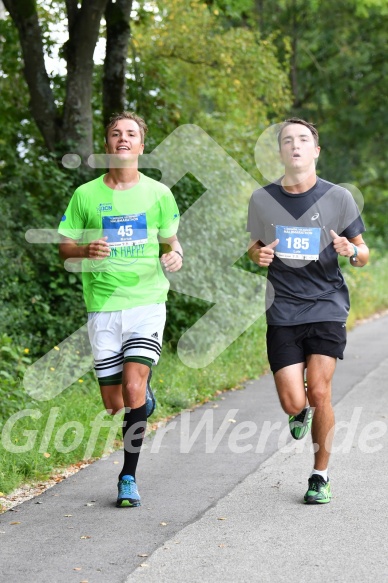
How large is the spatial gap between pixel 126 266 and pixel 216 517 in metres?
1.51

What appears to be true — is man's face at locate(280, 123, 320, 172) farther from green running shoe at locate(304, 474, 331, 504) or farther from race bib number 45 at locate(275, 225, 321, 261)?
green running shoe at locate(304, 474, 331, 504)

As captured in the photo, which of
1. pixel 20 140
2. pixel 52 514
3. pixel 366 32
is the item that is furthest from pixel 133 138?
pixel 366 32

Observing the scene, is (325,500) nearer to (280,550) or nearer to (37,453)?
(280,550)

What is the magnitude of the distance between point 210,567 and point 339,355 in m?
1.83

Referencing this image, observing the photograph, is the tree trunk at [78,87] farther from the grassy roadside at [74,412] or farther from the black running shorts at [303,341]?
the black running shorts at [303,341]

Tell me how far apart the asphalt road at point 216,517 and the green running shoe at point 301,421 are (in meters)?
0.38

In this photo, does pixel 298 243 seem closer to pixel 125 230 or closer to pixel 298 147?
pixel 298 147

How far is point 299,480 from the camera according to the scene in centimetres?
678

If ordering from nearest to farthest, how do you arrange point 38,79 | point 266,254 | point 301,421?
point 266,254, point 301,421, point 38,79

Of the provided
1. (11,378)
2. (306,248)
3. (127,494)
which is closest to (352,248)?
(306,248)

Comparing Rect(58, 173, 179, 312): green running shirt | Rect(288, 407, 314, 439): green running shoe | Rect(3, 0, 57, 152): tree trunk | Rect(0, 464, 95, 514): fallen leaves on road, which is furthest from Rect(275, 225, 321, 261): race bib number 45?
Rect(3, 0, 57, 152): tree trunk

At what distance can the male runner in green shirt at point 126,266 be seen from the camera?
6.16m

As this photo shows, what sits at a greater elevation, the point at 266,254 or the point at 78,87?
the point at 78,87

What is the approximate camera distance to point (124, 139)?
620 centimetres
